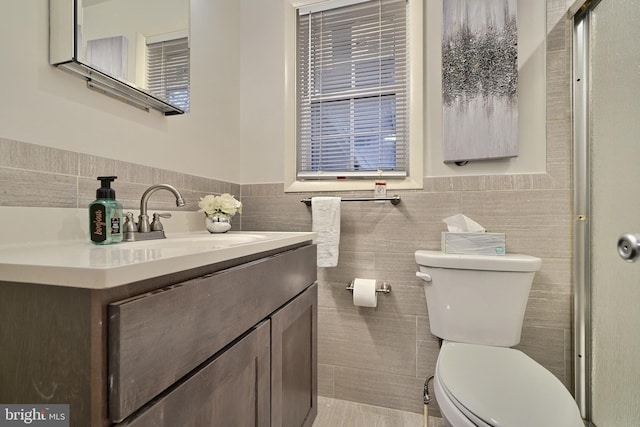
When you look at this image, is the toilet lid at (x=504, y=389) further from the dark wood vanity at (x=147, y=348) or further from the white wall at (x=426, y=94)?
the white wall at (x=426, y=94)

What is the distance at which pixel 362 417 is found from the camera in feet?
4.71

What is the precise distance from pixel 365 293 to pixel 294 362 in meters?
0.54

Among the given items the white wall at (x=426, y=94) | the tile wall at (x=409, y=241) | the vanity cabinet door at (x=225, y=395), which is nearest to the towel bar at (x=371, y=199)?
the tile wall at (x=409, y=241)

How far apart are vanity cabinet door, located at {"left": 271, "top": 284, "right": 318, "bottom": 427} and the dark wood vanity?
67mm

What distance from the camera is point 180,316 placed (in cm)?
51

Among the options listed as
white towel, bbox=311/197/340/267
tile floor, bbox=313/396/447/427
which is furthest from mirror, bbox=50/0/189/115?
tile floor, bbox=313/396/447/427

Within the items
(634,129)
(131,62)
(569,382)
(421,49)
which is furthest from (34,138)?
(569,382)

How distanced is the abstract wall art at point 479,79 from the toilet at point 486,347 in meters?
0.51

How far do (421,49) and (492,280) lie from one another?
110 cm

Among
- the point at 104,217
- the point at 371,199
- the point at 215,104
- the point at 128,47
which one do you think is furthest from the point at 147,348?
the point at 215,104

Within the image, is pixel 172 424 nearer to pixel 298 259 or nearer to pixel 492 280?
pixel 298 259

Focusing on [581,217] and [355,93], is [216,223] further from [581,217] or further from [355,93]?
[581,217]

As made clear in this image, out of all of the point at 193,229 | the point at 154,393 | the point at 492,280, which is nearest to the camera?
A: the point at 154,393

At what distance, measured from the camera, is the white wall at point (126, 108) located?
74 centimetres
